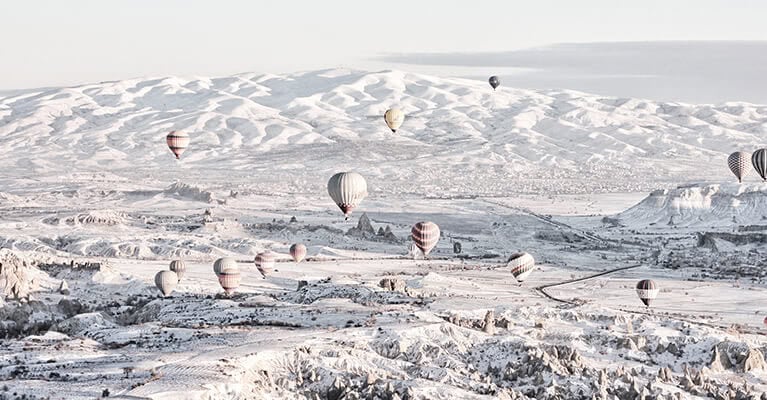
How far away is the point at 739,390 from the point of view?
47.5 meters

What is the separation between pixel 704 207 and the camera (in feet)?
503

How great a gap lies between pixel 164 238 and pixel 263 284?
28.9 m

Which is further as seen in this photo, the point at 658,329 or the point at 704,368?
the point at 658,329

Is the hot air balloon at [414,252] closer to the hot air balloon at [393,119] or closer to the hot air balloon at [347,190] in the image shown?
the hot air balloon at [393,119]

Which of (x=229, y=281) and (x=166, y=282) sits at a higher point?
(x=229, y=281)

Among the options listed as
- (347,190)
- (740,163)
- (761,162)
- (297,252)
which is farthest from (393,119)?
(347,190)

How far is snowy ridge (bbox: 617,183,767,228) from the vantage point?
485 feet

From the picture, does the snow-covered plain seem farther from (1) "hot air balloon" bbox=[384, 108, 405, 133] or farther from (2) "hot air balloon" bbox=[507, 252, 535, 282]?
(1) "hot air balloon" bbox=[384, 108, 405, 133]

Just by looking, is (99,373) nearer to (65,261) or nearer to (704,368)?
(704,368)

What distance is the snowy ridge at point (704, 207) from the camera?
148 m

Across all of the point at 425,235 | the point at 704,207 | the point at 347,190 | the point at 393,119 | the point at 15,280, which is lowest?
the point at 704,207

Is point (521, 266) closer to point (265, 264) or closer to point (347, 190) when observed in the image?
point (347, 190)

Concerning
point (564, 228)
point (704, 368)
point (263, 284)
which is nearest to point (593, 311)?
point (704, 368)

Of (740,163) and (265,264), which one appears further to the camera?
(740,163)
